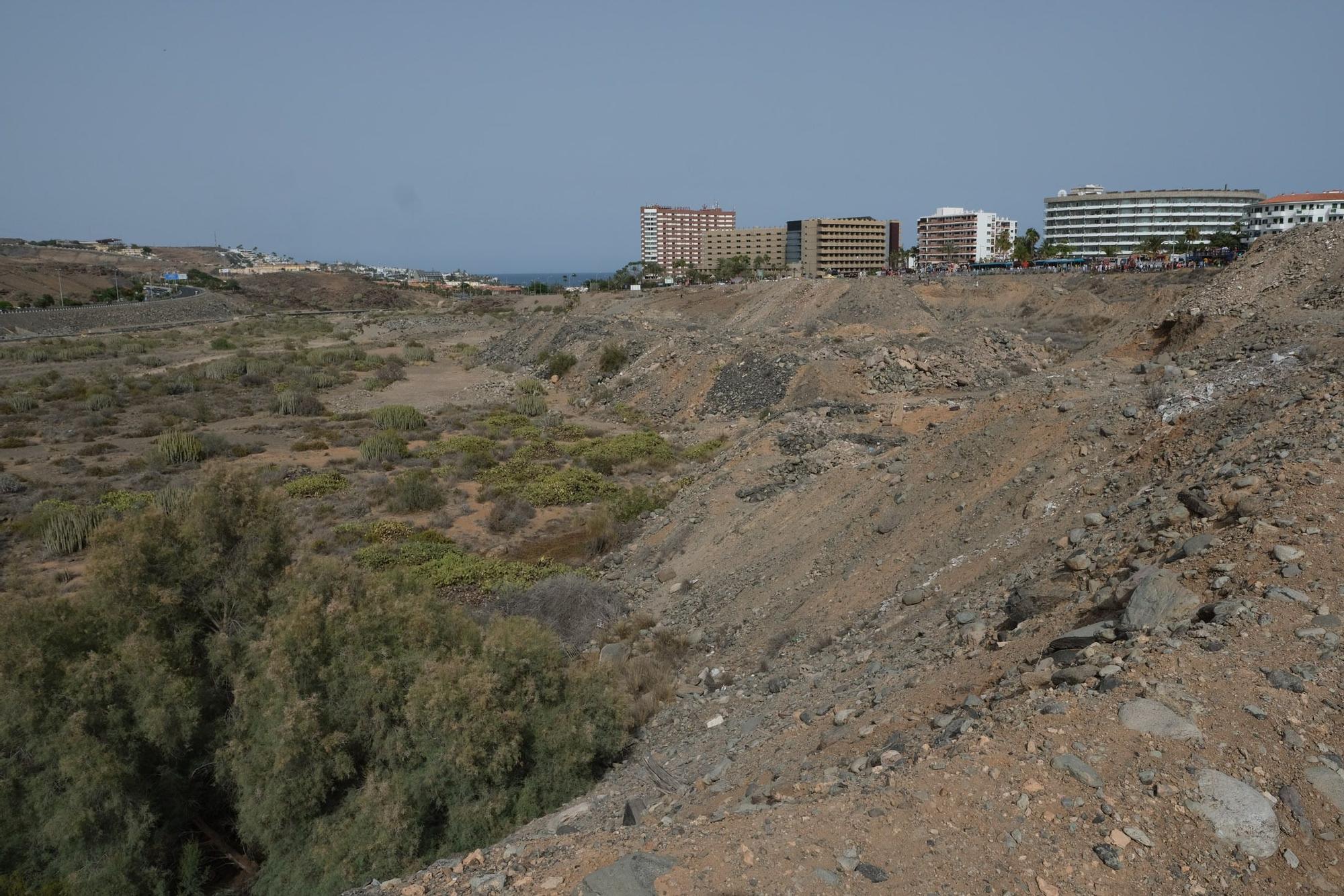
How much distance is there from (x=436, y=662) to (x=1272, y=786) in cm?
639

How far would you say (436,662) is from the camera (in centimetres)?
785

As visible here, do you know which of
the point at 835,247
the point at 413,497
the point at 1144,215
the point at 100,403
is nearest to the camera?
the point at 413,497

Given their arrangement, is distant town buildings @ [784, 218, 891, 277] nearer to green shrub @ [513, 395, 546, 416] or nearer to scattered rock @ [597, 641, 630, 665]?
green shrub @ [513, 395, 546, 416]

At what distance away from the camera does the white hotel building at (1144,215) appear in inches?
4567

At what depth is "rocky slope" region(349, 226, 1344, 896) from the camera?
5070 mm

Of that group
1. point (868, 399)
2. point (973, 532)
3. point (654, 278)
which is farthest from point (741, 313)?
point (654, 278)

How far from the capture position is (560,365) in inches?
1750

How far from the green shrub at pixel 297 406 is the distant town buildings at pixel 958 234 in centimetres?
12235

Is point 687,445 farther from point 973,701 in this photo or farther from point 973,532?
point 973,701

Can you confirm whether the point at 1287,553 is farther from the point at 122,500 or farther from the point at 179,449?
the point at 179,449

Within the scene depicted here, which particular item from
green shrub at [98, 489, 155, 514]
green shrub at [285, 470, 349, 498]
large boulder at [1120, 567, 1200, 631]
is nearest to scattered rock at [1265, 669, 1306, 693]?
large boulder at [1120, 567, 1200, 631]

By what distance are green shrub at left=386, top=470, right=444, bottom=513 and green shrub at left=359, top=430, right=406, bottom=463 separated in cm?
434

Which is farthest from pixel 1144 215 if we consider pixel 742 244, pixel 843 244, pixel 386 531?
pixel 386 531

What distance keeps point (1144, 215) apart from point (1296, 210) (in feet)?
78.7
